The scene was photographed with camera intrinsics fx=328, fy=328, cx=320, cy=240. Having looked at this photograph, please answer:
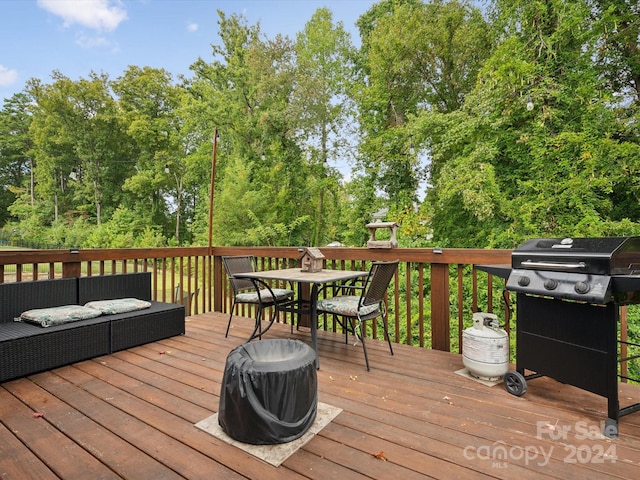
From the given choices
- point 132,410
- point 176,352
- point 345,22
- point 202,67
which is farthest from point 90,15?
point 132,410

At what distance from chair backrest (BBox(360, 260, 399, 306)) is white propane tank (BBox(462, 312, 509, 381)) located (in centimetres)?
70

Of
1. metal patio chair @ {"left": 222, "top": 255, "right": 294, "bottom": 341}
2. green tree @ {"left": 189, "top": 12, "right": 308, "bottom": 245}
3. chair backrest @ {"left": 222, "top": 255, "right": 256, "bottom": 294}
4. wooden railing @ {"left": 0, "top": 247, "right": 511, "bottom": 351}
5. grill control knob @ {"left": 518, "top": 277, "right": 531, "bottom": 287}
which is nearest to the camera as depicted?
grill control knob @ {"left": 518, "top": 277, "right": 531, "bottom": 287}

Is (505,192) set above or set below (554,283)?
above

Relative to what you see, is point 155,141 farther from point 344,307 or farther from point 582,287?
point 582,287

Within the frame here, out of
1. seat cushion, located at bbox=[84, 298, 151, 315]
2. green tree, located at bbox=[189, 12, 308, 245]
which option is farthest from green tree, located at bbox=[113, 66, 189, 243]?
seat cushion, located at bbox=[84, 298, 151, 315]

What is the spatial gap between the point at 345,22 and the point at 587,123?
904cm

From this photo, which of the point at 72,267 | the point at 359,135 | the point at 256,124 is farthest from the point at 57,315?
the point at 256,124

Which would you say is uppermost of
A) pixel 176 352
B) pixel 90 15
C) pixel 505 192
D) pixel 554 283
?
pixel 90 15

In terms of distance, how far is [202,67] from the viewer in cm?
1424

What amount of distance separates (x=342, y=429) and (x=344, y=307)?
1063 mm

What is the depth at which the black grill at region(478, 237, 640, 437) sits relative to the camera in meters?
1.65

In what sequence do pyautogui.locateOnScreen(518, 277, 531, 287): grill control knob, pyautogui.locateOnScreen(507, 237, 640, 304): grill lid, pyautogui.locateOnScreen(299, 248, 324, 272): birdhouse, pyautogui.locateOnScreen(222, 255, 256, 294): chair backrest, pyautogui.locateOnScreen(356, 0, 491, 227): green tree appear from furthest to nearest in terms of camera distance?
pyautogui.locateOnScreen(356, 0, 491, 227): green tree → pyautogui.locateOnScreen(222, 255, 256, 294): chair backrest → pyautogui.locateOnScreen(299, 248, 324, 272): birdhouse → pyautogui.locateOnScreen(518, 277, 531, 287): grill control knob → pyautogui.locateOnScreen(507, 237, 640, 304): grill lid

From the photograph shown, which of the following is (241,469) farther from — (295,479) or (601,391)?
(601,391)

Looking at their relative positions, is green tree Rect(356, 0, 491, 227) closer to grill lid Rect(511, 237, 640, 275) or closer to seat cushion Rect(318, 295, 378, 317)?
seat cushion Rect(318, 295, 378, 317)
